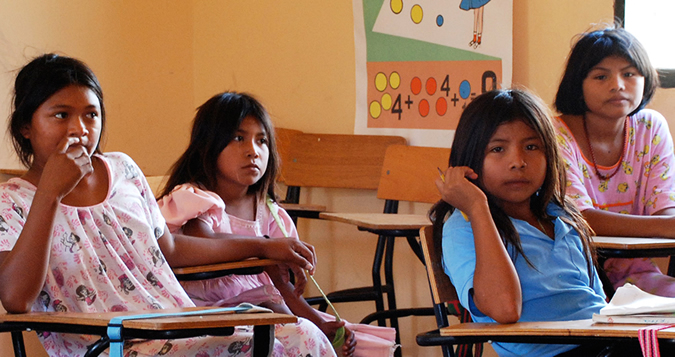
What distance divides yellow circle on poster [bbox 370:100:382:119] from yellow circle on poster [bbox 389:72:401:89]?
113mm

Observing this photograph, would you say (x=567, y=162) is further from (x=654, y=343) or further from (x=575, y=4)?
(x=654, y=343)

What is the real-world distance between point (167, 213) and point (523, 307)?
1105 millimetres

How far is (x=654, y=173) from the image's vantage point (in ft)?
7.57

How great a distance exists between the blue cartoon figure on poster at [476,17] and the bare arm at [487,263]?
4.50 feet

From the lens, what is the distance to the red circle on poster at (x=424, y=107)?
3041mm

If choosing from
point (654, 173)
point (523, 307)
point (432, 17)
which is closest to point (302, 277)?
point (523, 307)

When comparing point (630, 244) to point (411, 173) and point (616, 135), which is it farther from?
point (411, 173)

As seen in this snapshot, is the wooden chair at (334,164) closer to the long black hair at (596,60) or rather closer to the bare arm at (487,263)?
→ the long black hair at (596,60)

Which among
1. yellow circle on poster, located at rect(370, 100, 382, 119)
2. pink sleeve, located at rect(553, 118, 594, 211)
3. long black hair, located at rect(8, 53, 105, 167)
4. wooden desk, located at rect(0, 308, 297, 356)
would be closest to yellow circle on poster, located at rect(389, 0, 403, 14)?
yellow circle on poster, located at rect(370, 100, 382, 119)

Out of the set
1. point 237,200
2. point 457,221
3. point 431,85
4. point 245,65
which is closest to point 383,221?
point 237,200

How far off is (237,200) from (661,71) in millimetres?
1515

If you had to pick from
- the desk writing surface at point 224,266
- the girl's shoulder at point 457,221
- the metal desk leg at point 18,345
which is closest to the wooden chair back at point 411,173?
the desk writing surface at point 224,266

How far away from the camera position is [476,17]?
2844 millimetres

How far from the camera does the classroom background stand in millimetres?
2799
